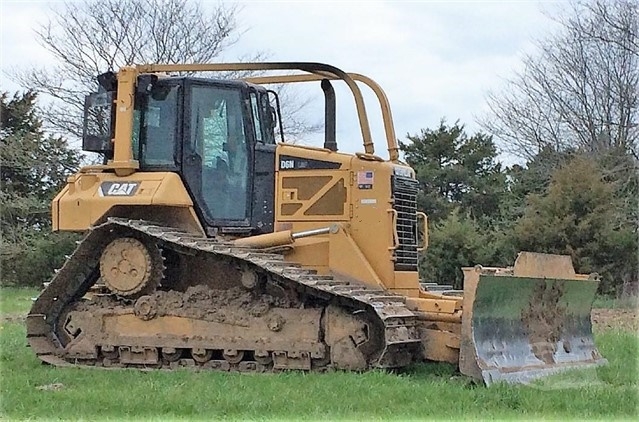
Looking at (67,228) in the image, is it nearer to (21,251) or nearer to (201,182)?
(201,182)

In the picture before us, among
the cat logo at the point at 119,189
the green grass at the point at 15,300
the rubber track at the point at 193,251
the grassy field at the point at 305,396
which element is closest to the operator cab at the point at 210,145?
the cat logo at the point at 119,189

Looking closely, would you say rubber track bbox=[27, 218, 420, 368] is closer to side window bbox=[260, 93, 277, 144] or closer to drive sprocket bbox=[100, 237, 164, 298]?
drive sprocket bbox=[100, 237, 164, 298]

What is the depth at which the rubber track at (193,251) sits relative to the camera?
9156 millimetres

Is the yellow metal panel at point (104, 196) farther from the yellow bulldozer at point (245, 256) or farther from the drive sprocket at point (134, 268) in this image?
the drive sprocket at point (134, 268)

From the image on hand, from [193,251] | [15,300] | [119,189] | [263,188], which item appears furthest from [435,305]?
[15,300]

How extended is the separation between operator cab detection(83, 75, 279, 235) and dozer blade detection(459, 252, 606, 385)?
102 inches

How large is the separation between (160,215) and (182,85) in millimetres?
1352

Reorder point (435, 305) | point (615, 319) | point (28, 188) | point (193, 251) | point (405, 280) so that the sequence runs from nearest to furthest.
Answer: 1. point (435, 305)
2. point (193, 251)
3. point (405, 280)
4. point (615, 319)
5. point (28, 188)

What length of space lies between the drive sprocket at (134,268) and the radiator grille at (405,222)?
240cm

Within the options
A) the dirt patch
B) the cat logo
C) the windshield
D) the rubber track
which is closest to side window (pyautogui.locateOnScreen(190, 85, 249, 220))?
the windshield

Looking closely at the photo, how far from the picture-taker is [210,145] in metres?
10.5

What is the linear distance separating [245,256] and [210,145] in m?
1.52

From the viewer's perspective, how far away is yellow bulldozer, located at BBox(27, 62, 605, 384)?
31.1ft

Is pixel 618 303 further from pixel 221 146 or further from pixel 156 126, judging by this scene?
pixel 156 126
